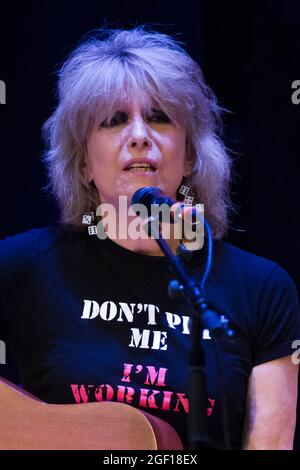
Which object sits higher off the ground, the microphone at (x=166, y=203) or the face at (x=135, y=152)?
the face at (x=135, y=152)

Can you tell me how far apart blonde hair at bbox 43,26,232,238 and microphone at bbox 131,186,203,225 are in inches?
15.2

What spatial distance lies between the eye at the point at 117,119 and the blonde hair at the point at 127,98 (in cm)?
2

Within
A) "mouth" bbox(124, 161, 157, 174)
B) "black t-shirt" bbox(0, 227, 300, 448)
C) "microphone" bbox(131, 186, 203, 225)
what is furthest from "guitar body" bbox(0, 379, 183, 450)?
"mouth" bbox(124, 161, 157, 174)

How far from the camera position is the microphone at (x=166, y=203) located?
1369mm

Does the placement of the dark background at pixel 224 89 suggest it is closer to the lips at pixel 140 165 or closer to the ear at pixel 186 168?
the ear at pixel 186 168

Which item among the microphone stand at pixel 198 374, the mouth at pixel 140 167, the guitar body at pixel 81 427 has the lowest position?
the guitar body at pixel 81 427

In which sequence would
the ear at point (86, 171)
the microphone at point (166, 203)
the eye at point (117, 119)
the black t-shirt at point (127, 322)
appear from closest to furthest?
the microphone at point (166, 203) < the black t-shirt at point (127, 322) < the eye at point (117, 119) < the ear at point (86, 171)

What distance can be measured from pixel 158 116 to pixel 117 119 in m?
0.10

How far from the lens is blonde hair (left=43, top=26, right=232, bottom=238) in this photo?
1810mm

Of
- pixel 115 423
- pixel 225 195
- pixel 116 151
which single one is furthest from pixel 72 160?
pixel 115 423

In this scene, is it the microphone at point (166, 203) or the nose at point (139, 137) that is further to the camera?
the nose at point (139, 137)

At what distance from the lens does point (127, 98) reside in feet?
5.86

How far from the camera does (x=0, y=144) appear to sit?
2197 mm

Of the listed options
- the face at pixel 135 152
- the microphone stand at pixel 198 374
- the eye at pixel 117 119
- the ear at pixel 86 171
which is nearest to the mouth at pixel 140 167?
the face at pixel 135 152
